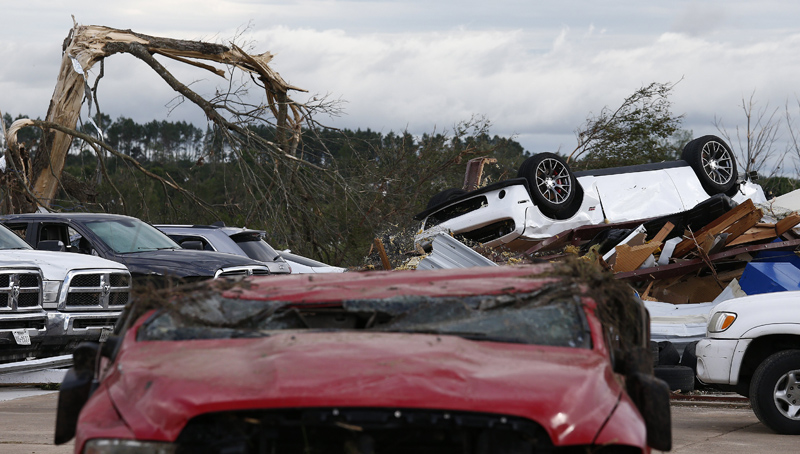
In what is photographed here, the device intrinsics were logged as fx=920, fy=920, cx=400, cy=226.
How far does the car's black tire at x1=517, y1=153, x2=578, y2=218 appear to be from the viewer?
49.7 ft

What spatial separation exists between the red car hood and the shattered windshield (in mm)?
213

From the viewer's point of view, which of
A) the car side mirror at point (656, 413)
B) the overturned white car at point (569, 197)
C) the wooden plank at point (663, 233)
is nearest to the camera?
the car side mirror at point (656, 413)

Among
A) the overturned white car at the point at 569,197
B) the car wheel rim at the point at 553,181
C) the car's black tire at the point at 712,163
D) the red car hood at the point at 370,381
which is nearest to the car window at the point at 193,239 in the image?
the overturned white car at the point at 569,197

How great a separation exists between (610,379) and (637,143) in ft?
93.7

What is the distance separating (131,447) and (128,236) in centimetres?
1073

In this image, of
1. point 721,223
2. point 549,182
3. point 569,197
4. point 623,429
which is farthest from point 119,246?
point 623,429

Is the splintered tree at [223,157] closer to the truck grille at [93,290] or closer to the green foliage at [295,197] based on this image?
the green foliage at [295,197]

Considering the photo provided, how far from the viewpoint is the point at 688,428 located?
8.48 metres

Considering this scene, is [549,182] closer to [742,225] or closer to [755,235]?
[742,225]

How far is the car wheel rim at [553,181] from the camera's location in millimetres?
15414

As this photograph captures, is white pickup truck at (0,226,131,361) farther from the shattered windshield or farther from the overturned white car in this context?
the shattered windshield

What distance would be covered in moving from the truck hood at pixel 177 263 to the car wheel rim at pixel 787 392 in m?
7.57

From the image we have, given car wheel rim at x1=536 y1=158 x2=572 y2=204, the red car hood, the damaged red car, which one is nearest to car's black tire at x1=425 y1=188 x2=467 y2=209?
car wheel rim at x1=536 y1=158 x2=572 y2=204

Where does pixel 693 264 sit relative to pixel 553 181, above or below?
below
